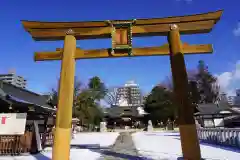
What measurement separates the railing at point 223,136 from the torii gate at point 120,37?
809 centimetres

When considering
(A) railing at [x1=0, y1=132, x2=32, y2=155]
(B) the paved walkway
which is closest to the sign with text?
(A) railing at [x1=0, y1=132, x2=32, y2=155]

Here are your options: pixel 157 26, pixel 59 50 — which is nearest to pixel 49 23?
pixel 59 50

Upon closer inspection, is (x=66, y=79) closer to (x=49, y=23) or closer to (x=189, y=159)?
(x=49, y=23)

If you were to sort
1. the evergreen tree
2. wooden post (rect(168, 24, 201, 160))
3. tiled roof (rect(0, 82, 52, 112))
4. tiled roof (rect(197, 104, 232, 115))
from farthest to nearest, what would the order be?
the evergreen tree, tiled roof (rect(197, 104, 232, 115)), tiled roof (rect(0, 82, 52, 112)), wooden post (rect(168, 24, 201, 160))

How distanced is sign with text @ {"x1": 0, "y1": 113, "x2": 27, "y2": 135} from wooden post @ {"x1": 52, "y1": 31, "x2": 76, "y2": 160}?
5.17 meters

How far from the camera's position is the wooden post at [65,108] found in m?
6.54

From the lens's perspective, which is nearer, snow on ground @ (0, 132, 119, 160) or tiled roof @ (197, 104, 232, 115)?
snow on ground @ (0, 132, 119, 160)

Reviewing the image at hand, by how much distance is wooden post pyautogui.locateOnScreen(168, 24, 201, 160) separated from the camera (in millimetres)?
6426

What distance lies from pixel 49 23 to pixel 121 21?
254 cm

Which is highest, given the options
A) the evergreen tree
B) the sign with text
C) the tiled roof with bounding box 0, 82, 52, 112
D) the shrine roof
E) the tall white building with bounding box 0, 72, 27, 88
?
the tall white building with bounding box 0, 72, 27, 88

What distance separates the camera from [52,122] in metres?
21.5

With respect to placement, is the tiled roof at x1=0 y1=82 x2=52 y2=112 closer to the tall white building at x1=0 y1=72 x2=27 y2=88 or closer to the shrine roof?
the shrine roof

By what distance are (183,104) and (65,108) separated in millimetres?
3534

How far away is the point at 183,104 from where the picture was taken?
666cm
